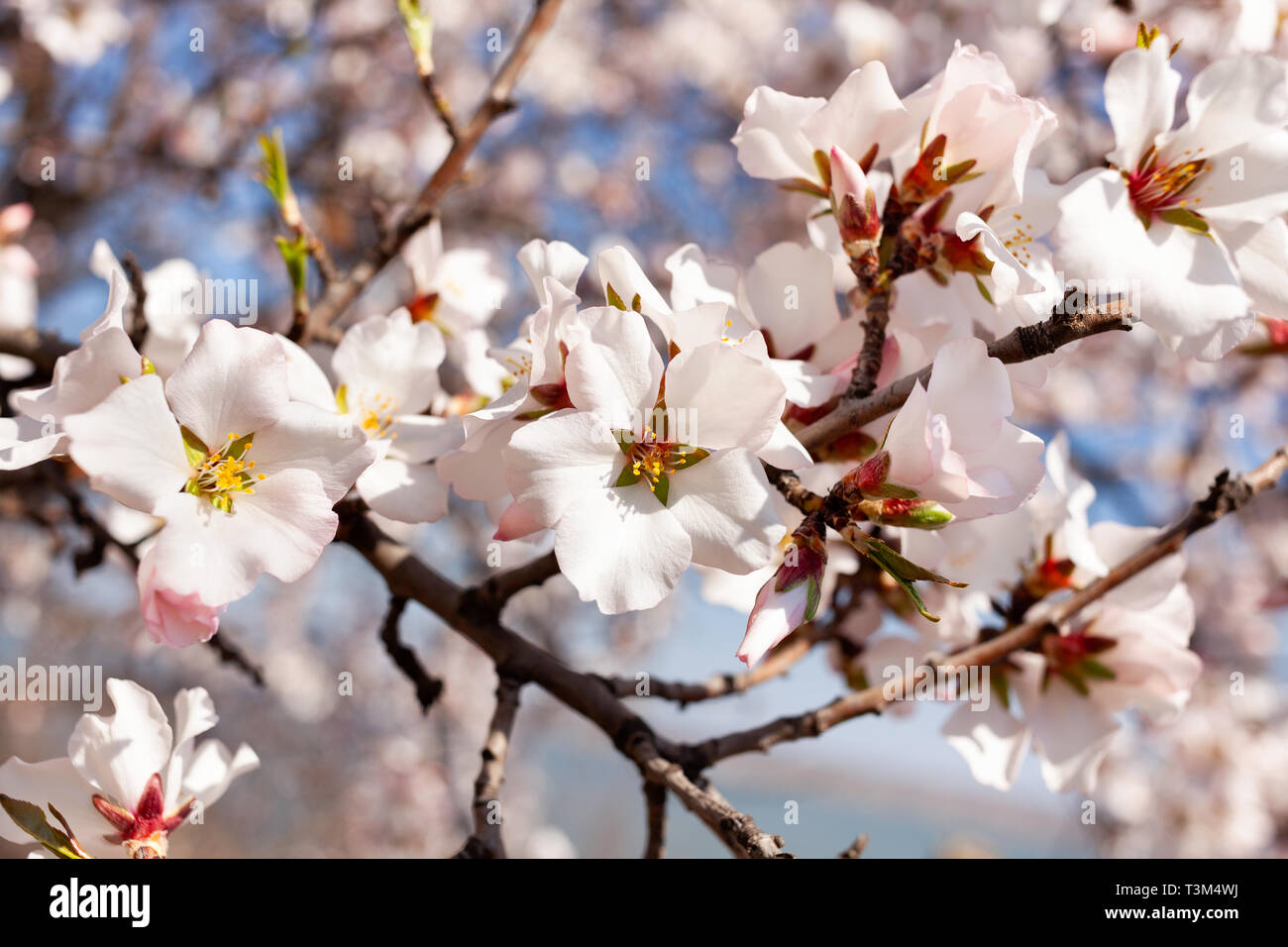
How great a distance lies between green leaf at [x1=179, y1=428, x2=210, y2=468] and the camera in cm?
79

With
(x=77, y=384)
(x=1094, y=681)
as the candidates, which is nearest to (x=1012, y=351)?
(x=1094, y=681)

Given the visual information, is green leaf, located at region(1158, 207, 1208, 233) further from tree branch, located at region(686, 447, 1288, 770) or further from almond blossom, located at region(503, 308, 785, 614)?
almond blossom, located at region(503, 308, 785, 614)

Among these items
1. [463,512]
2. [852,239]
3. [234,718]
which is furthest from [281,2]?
[234,718]

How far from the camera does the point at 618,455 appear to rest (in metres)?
0.78

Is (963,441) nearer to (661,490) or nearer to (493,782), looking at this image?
(661,490)

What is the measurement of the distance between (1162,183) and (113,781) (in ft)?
4.01

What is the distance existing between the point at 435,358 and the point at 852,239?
51 cm

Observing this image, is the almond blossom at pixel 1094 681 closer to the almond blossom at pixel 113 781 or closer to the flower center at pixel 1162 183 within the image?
the flower center at pixel 1162 183

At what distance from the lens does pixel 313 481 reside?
78 centimetres

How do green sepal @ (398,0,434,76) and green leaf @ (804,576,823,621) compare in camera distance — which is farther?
green sepal @ (398,0,434,76)

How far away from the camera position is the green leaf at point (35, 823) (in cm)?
84

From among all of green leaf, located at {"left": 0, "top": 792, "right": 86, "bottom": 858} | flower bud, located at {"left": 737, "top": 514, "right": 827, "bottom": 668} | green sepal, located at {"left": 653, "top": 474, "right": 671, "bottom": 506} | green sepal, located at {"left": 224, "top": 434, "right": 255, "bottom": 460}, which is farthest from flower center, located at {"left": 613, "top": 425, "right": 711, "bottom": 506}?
green leaf, located at {"left": 0, "top": 792, "right": 86, "bottom": 858}
